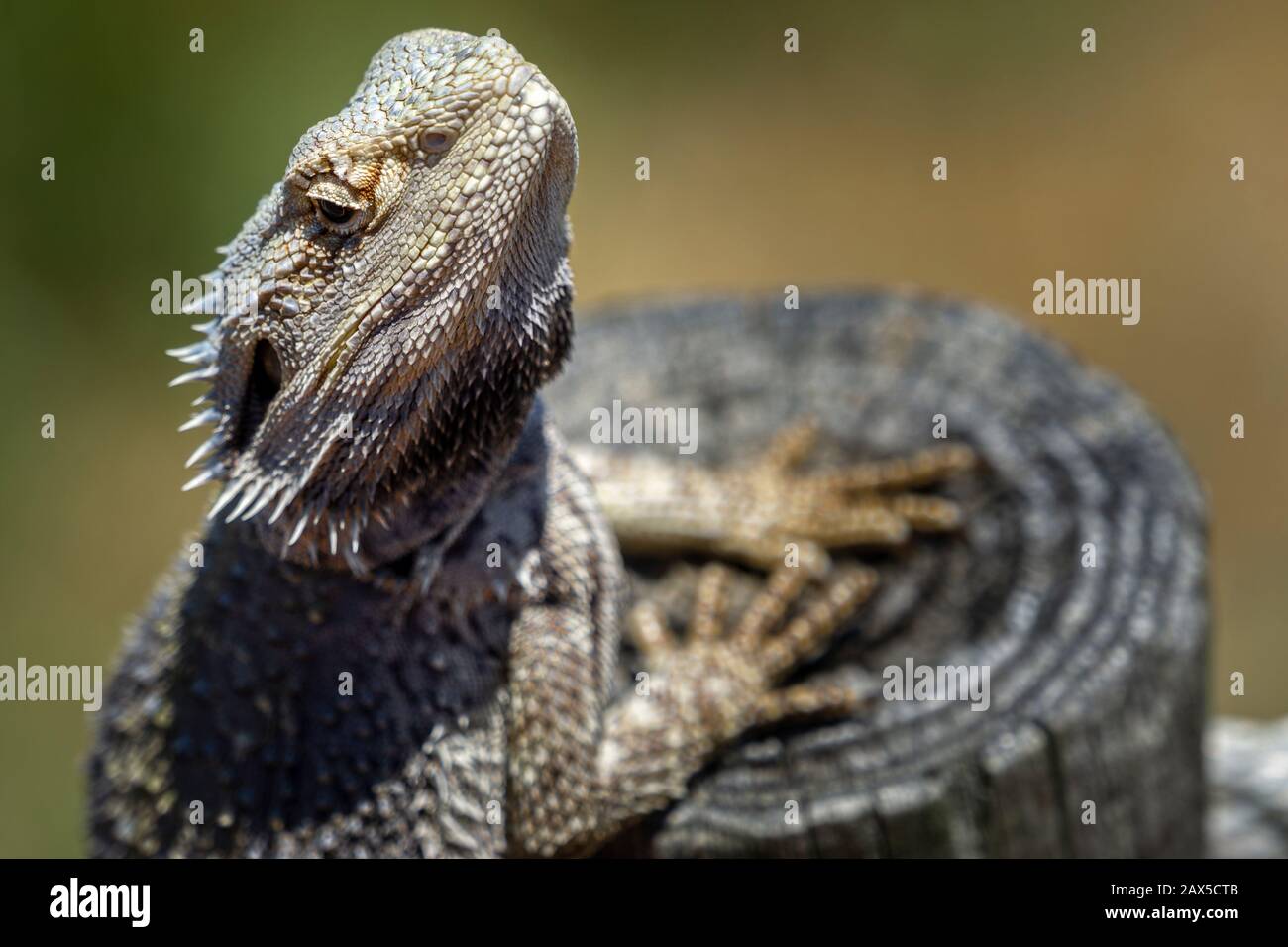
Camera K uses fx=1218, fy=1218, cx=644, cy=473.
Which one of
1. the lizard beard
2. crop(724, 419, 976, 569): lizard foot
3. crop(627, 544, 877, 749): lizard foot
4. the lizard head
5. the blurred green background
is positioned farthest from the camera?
the blurred green background

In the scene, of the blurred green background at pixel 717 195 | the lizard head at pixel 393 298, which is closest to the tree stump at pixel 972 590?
the lizard head at pixel 393 298

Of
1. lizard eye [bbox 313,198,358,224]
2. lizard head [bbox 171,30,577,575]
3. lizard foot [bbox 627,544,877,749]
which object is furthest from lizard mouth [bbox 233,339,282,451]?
lizard foot [bbox 627,544,877,749]

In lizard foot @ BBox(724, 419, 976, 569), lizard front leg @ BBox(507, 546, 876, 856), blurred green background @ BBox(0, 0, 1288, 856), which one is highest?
blurred green background @ BBox(0, 0, 1288, 856)

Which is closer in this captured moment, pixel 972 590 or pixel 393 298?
pixel 393 298

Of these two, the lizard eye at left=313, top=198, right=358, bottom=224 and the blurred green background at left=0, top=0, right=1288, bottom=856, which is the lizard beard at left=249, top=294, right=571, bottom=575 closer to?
the lizard eye at left=313, top=198, right=358, bottom=224

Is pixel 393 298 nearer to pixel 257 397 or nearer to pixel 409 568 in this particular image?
pixel 257 397

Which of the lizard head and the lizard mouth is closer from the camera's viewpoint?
the lizard head

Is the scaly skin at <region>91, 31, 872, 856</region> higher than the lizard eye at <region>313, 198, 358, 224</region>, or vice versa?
the lizard eye at <region>313, 198, 358, 224</region>

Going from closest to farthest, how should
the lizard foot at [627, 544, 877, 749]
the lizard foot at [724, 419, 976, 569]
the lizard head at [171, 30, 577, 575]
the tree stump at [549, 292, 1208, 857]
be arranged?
1. the lizard head at [171, 30, 577, 575]
2. the tree stump at [549, 292, 1208, 857]
3. the lizard foot at [627, 544, 877, 749]
4. the lizard foot at [724, 419, 976, 569]

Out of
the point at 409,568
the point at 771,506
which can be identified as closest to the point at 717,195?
the point at 771,506
